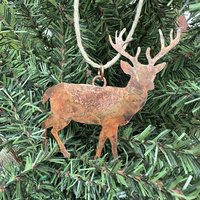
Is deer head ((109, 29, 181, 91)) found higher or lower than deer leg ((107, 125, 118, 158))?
higher

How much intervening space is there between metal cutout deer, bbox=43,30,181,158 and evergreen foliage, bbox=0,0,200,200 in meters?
0.02

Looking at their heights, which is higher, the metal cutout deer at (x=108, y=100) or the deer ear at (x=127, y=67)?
the deer ear at (x=127, y=67)

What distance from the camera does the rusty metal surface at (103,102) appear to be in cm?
37

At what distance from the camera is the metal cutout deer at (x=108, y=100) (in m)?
0.37

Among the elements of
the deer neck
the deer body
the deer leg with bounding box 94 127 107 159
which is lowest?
the deer leg with bounding box 94 127 107 159

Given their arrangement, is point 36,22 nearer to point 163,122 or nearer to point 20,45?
point 20,45

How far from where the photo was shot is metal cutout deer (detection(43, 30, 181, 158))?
1.20 ft

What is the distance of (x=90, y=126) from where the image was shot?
0.40 meters

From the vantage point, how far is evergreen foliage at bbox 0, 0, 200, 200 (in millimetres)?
344

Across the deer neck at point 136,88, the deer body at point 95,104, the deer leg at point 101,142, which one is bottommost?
the deer leg at point 101,142

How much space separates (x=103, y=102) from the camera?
37cm

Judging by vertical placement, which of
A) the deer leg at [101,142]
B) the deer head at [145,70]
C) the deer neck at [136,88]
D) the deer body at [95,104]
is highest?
the deer head at [145,70]

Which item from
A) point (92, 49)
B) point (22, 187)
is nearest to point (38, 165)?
point (22, 187)

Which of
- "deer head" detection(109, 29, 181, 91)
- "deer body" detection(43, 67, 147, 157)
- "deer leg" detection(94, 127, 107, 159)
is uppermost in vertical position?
"deer head" detection(109, 29, 181, 91)
